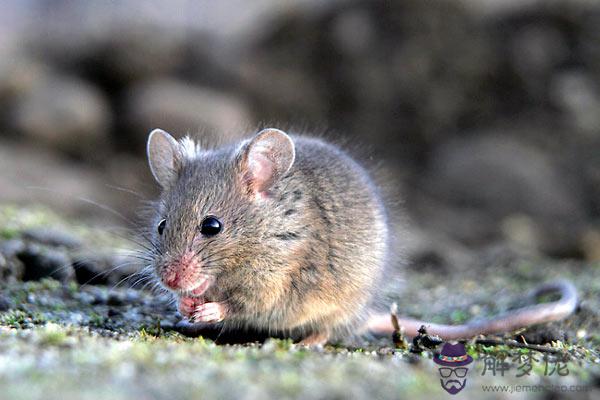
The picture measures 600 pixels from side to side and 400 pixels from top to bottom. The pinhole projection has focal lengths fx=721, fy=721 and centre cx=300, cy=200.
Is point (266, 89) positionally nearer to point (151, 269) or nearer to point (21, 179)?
point (21, 179)

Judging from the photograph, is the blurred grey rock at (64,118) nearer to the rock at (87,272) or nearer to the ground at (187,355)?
the ground at (187,355)

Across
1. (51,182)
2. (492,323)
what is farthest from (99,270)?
(51,182)

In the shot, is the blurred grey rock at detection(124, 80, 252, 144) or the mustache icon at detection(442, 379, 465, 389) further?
the blurred grey rock at detection(124, 80, 252, 144)

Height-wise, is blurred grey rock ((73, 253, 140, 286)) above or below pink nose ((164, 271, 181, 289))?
above

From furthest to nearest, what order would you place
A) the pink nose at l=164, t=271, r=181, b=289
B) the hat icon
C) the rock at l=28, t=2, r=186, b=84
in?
the rock at l=28, t=2, r=186, b=84 → the pink nose at l=164, t=271, r=181, b=289 → the hat icon

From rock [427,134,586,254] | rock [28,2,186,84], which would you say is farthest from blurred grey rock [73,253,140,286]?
rock [28,2,186,84]

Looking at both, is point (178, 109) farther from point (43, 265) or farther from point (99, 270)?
point (43, 265)

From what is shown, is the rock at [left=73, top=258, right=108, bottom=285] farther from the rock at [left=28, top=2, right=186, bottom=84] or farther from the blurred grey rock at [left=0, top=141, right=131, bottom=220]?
the rock at [left=28, top=2, right=186, bottom=84]

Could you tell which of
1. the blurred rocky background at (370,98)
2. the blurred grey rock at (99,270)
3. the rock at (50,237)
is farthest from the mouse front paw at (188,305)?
the blurred rocky background at (370,98)

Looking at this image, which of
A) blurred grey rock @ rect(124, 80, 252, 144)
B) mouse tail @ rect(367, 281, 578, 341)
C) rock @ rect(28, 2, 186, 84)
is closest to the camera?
mouse tail @ rect(367, 281, 578, 341)
